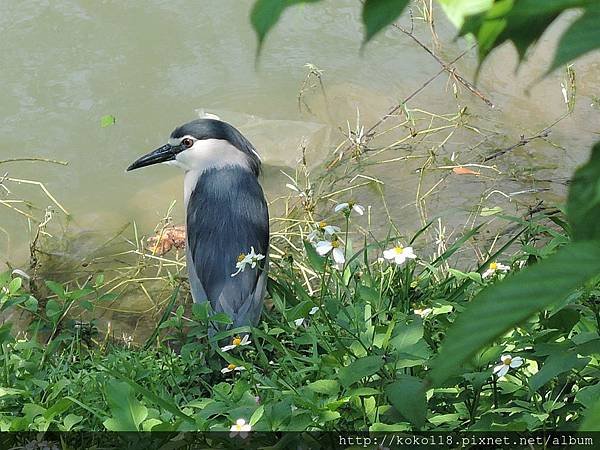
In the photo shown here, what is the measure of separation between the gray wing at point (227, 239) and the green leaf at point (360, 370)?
1.38 m

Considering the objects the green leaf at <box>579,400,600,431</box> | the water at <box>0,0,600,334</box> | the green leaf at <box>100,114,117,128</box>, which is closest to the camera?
the green leaf at <box>579,400,600,431</box>

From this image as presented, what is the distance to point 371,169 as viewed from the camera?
4316 millimetres

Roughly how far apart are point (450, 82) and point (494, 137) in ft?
1.89

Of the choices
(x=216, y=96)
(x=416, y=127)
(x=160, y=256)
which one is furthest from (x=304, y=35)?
(x=160, y=256)

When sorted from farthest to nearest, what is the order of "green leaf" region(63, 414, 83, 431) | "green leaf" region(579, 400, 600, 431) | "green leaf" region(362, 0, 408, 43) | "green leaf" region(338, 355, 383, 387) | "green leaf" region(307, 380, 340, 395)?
"green leaf" region(63, 414, 83, 431)
"green leaf" region(307, 380, 340, 395)
"green leaf" region(338, 355, 383, 387)
"green leaf" region(362, 0, 408, 43)
"green leaf" region(579, 400, 600, 431)

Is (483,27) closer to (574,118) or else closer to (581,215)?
(581,215)

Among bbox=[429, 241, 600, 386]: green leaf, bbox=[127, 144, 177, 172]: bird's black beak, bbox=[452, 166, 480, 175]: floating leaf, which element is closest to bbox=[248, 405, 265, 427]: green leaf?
bbox=[429, 241, 600, 386]: green leaf

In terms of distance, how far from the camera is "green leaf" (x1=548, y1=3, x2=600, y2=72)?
0.62 m

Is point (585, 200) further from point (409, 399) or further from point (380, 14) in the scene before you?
point (409, 399)

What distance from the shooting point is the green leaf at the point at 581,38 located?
24.3 inches

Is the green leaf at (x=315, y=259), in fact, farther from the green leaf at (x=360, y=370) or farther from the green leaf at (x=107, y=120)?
the green leaf at (x=107, y=120)

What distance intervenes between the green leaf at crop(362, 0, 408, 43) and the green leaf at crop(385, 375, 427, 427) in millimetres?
1020

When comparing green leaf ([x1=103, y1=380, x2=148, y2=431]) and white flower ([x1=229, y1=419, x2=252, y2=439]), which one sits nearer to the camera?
white flower ([x1=229, y1=419, x2=252, y2=439])

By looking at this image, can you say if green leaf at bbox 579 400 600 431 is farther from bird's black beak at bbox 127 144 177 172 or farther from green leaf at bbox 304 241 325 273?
bird's black beak at bbox 127 144 177 172
